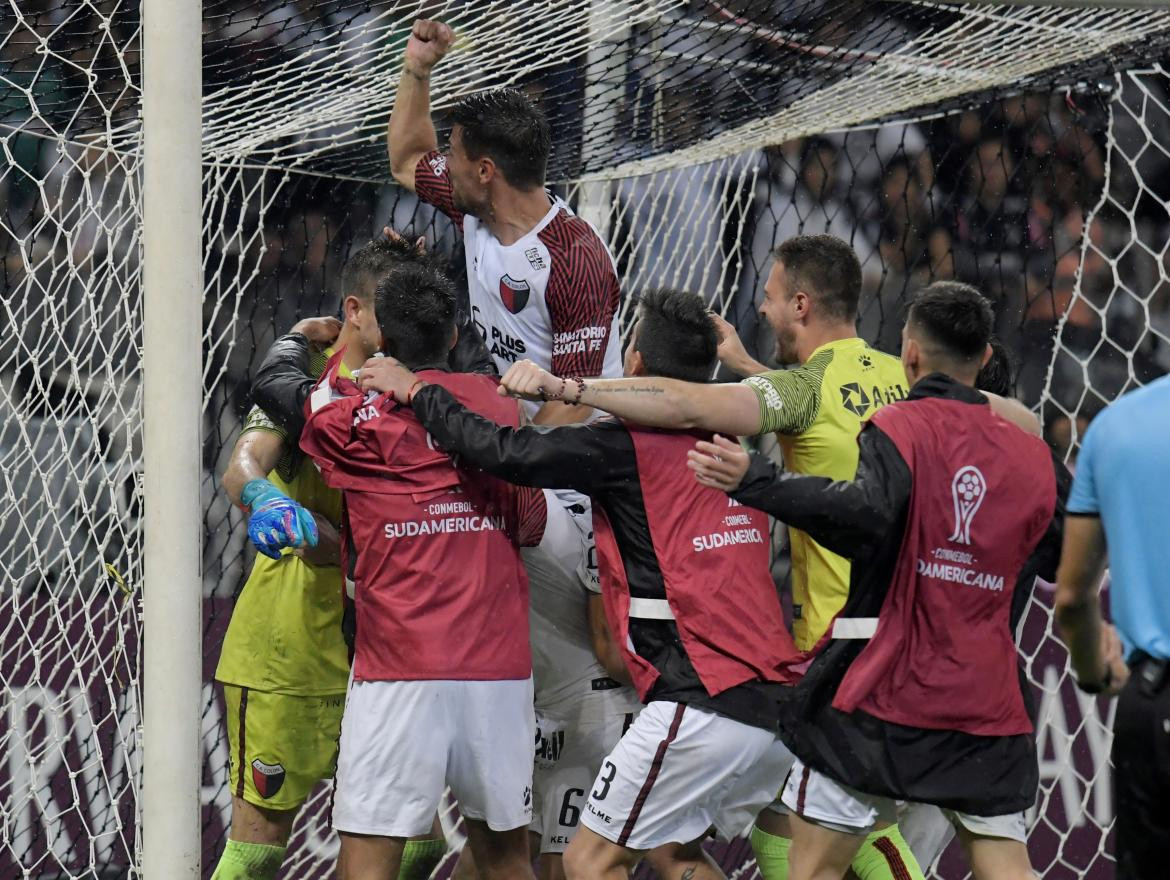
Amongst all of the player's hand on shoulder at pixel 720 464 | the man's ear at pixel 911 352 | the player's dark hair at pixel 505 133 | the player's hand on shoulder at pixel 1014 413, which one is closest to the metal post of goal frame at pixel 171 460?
the player's dark hair at pixel 505 133

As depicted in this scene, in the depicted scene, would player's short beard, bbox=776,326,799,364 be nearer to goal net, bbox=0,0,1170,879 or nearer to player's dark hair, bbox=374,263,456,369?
player's dark hair, bbox=374,263,456,369

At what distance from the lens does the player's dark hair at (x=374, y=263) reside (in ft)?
13.1

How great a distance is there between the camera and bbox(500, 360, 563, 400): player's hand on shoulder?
340 cm

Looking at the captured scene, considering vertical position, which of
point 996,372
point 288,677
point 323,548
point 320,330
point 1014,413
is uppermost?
point 320,330

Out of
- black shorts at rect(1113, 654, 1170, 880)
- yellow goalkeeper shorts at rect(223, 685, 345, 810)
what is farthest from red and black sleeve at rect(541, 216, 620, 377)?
black shorts at rect(1113, 654, 1170, 880)

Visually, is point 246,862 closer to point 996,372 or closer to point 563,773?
point 563,773

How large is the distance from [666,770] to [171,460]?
1.32 m

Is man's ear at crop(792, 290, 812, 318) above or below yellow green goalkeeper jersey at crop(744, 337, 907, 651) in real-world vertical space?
above

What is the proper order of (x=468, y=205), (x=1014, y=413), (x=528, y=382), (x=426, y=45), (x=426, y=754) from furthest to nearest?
(x=468, y=205) → (x=426, y=45) → (x=1014, y=413) → (x=426, y=754) → (x=528, y=382)

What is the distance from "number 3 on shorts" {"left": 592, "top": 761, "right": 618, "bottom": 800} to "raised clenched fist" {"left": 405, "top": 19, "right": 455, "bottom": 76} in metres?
1.81

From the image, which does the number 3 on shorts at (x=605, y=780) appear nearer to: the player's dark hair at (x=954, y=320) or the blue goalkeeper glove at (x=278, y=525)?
the blue goalkeeper glove at (x=278, y=525)

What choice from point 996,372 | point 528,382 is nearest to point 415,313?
point 528,382

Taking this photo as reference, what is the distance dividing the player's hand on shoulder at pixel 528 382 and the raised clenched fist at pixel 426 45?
0.98 metres

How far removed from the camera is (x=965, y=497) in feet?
10.7
